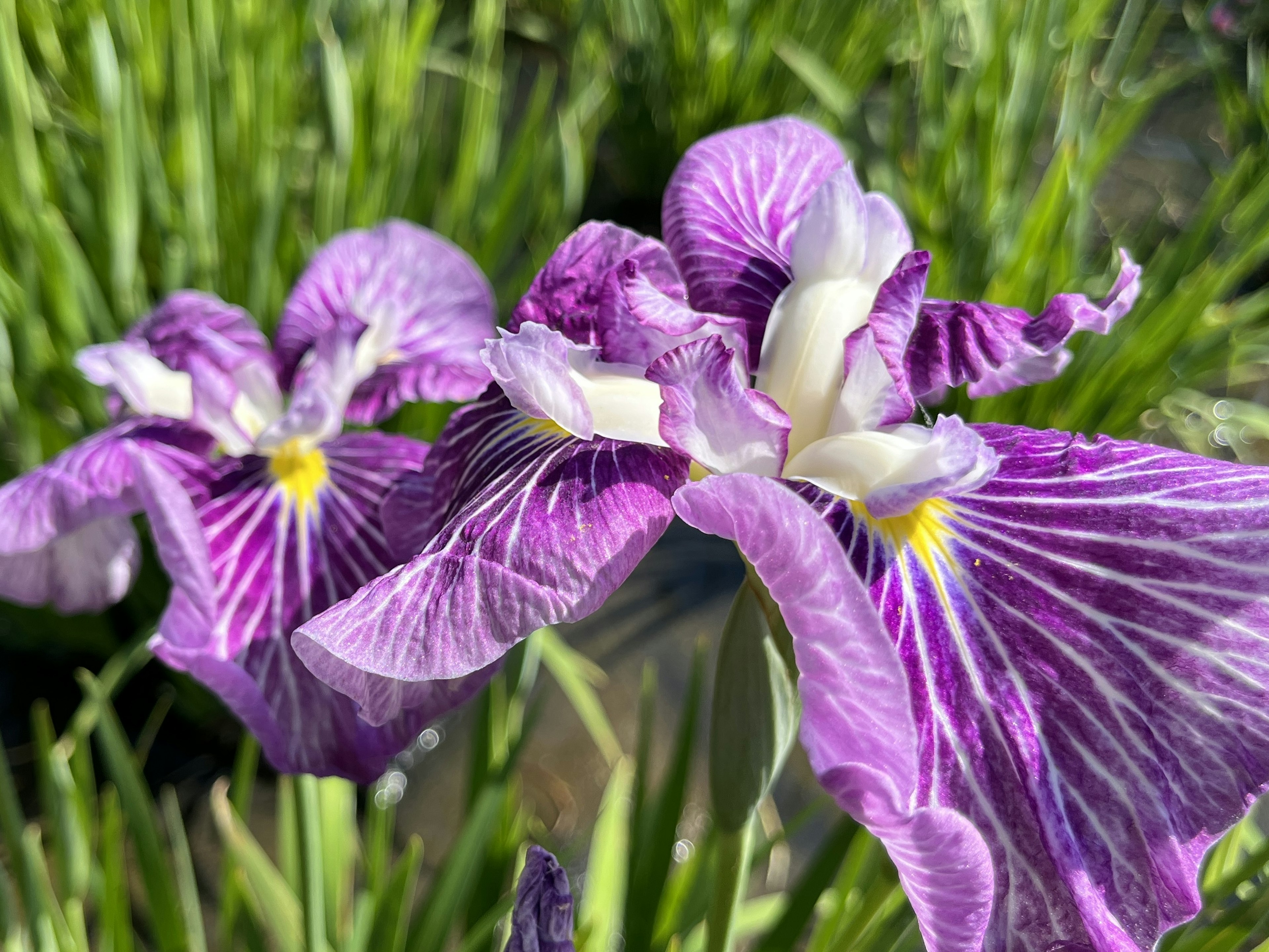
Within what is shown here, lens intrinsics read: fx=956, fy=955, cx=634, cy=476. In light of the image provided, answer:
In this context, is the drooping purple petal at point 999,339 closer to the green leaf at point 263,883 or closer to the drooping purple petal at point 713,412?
the drooping purple petal at point 713,412

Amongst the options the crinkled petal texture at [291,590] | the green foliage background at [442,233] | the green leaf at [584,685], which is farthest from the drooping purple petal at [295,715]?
the green leaf at [584,685]

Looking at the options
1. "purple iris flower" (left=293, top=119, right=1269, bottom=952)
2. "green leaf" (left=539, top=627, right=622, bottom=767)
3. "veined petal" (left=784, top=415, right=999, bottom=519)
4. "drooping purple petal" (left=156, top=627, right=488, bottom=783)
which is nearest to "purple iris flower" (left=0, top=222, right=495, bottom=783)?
"drooping purple petal" (left=156, top=627, right=488, bottom=783)

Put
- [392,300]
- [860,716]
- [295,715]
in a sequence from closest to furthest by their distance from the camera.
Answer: [860,716] → [295,715] → [392,300]

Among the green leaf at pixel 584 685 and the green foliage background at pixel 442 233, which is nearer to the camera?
the green foliage background at pixel 442 233

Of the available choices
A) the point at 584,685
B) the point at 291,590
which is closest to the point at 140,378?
the point at 291,590

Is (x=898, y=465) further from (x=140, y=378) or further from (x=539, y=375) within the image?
(x=140, y=378)

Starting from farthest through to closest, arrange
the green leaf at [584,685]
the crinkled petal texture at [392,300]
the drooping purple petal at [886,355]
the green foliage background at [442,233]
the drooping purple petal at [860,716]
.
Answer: the green leaf at [584,685]
the crinkled petal texture at [392,300]
the green foliage background at [442,233]
the drooping purple petal at [886,355]
the drooping purple petal at [860,716]

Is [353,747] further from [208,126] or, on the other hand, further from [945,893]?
[208,126]

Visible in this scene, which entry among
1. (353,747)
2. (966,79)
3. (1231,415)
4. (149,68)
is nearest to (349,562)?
(353,747)
